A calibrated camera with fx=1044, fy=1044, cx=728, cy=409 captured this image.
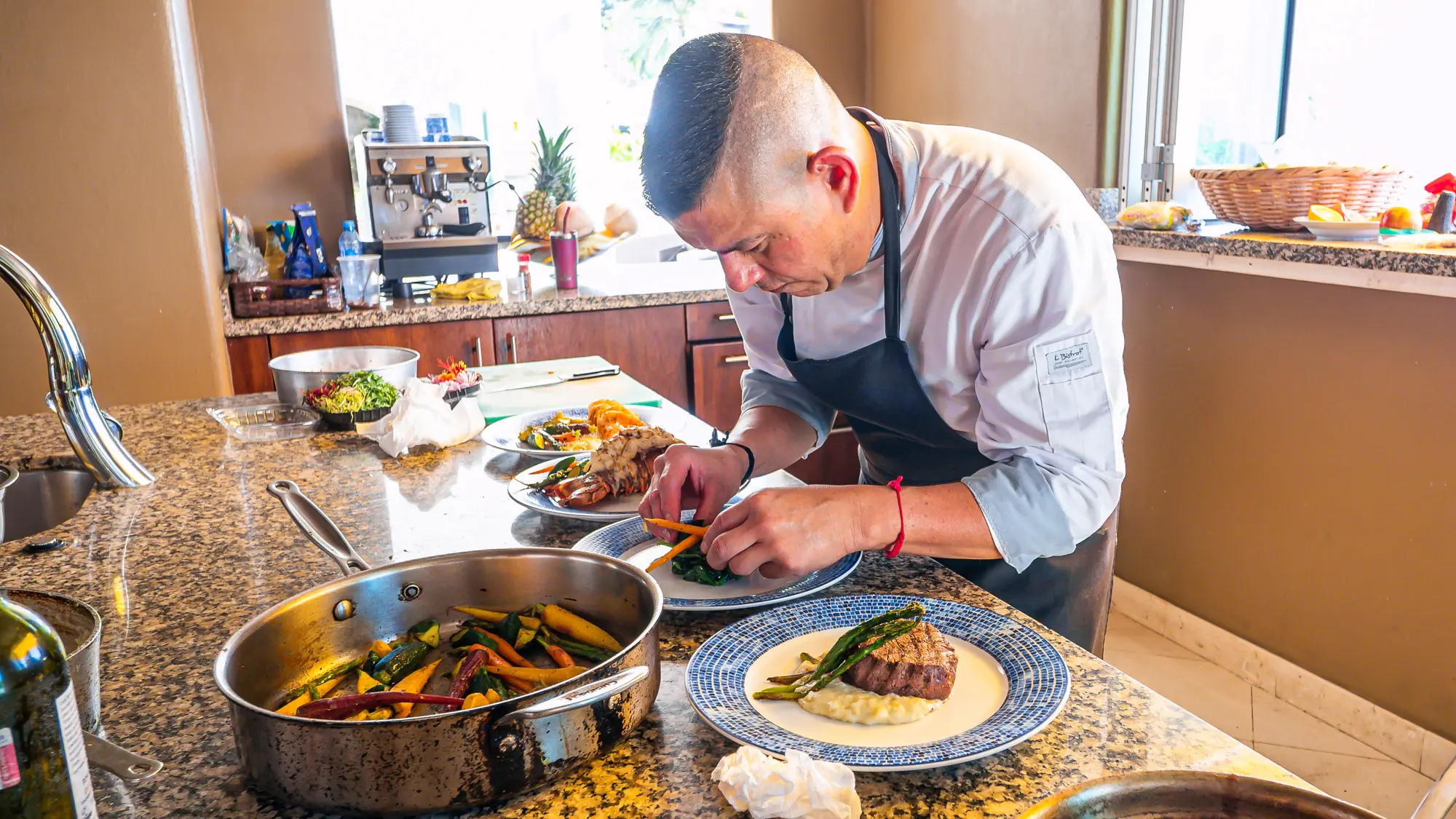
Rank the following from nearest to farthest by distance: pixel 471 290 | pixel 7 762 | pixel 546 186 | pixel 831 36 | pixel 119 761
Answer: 1. pixel 7 762
2. pixel 119 761
3. pixel 471 290
4. pixel 546 186
5. pixel 831 36

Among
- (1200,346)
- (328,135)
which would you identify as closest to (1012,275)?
(1200,346)

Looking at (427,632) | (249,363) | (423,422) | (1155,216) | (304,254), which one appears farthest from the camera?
(304,254)

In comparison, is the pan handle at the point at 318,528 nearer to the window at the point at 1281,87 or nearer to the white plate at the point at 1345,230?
the white plate at the point at 1345,230

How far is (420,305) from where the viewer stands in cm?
360

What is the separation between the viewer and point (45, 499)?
197cm

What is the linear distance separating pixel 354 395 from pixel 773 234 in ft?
3.72

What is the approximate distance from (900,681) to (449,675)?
44 cm

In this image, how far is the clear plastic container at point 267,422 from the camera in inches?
82.0

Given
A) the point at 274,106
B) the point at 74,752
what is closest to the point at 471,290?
the point at 274,106

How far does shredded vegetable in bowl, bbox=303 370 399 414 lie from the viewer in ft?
6.81

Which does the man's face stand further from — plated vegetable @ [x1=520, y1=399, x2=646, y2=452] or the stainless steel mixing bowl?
the stainless steel mixing bowl

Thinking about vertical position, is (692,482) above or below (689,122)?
below

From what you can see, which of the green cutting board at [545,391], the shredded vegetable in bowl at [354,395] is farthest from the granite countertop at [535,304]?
the shredded vegetable in bowl at [354,395]

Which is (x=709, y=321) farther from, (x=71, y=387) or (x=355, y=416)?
(x=71, y=387)
